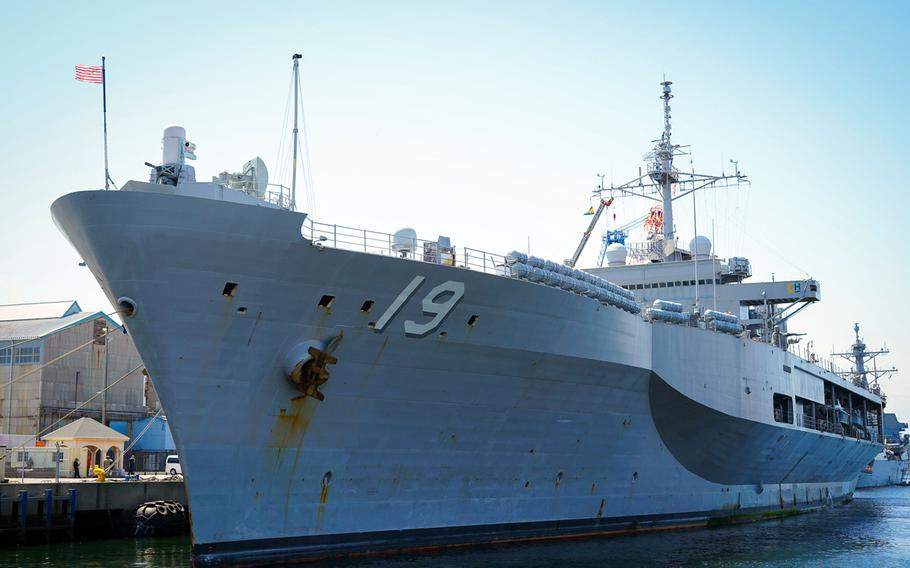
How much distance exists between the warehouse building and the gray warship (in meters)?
17.5

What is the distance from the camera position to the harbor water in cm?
1636

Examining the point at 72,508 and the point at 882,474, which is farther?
the point at 882,474

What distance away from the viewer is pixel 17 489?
21.0m

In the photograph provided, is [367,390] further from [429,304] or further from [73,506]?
[73,506]

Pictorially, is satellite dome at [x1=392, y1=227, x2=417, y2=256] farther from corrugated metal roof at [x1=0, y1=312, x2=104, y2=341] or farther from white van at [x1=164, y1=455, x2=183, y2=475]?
corrugated metal roof at [x1=0, y1=312, x2=104, y2=341]

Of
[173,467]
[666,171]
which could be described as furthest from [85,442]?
[666,171]

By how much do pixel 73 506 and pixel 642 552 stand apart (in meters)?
13.9

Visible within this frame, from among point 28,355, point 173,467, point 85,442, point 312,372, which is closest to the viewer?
point 312,372

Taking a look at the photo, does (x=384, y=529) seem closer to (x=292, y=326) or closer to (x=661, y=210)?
(x=292, y=326)

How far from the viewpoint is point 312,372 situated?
1411cm

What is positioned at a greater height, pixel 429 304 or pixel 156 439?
pixel 429 304

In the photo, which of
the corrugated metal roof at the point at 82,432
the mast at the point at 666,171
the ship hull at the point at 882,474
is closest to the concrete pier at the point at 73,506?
the corrugated metal roof at the point at 82,432

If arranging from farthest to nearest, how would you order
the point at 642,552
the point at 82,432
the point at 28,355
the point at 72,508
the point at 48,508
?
the point at 28,355 → the point at 82,432 → the point at 72,508 → the point at 48,508 → the point at 642,552

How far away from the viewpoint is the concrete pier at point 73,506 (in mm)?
20734
